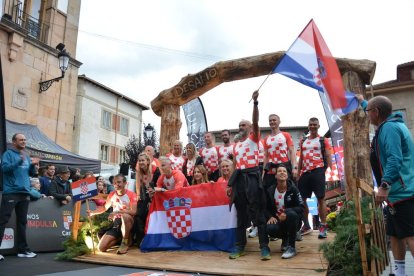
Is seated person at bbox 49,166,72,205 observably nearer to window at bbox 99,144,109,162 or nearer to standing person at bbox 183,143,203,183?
standing person at bbox 183,143,203,183

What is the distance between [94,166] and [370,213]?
32.2 feet

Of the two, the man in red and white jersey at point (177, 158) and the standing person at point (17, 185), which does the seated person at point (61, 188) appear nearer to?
the standing person at point (17, 185)

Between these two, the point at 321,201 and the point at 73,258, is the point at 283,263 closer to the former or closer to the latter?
the point at 321,201

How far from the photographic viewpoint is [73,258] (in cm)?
618

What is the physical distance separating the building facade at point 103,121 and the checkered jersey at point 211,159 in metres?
23.5

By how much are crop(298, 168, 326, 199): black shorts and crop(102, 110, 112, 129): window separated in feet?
96.5

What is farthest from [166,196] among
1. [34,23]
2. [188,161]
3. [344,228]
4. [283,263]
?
[34,23]

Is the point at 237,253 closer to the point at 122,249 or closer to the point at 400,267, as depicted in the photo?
the point at 122,249

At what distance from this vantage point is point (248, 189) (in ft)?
18.2

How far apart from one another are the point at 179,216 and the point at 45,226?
2940 mm

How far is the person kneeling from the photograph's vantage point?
206 inches

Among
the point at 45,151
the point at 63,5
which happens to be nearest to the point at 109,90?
the point at 63,5

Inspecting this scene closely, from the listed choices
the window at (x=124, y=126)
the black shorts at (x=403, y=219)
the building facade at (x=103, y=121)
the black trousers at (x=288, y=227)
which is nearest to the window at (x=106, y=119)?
the building facade at (x=103, y=121)

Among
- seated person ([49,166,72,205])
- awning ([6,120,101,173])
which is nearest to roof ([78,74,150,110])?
awning ([6,120,101,173])
